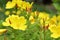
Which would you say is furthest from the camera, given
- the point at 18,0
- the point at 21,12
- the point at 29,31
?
the point at 21,12

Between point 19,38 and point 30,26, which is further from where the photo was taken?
point 30,26

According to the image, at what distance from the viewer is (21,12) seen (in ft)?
7.68

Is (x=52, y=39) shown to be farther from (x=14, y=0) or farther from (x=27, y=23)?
(x=14, y=0)

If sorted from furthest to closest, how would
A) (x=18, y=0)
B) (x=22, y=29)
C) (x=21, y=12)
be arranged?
1. (x=21, y=12)
2. (x=18, y=0)
3. (x=22, y=29)

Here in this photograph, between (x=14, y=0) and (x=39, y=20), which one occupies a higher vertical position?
(x=14, y=0)

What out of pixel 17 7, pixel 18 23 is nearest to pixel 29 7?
pixel 17 7

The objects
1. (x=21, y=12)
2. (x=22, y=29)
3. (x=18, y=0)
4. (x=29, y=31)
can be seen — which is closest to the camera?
(x=22, y=29)

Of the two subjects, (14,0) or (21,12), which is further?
(21,12)

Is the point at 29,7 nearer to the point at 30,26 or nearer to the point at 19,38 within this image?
the point at 30,26

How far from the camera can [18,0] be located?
2.18m

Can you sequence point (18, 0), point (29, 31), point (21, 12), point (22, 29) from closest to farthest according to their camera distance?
point (22, 29) < point (29, 31) < point (18, 0) < point (21, 12)

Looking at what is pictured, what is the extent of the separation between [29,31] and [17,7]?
0.79 feet

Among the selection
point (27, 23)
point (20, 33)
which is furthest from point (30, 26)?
point (20, 33)

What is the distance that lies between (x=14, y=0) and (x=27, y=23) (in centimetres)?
23
